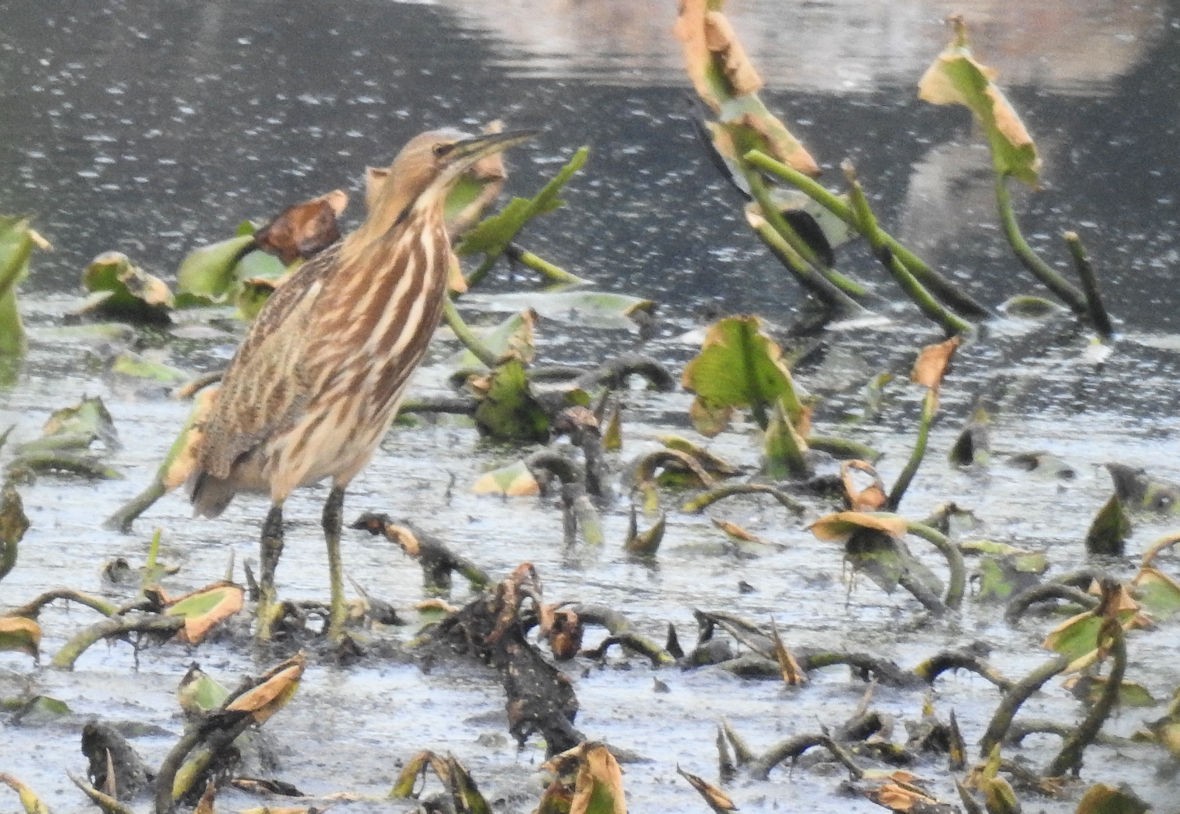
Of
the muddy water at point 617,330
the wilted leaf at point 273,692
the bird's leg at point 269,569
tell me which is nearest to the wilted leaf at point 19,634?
the muddy water at point 617,330

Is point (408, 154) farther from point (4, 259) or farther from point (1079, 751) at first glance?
point (1079, 751)

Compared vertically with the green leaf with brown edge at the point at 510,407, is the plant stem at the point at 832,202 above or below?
above

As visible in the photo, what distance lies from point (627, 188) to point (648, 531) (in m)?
4.52

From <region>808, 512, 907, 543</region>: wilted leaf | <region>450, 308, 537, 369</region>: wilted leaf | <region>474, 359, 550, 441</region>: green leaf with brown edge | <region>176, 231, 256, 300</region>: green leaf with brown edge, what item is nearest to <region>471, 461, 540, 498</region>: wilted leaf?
<region>474, 359, 550, 441</region>: green leaf with brown edge

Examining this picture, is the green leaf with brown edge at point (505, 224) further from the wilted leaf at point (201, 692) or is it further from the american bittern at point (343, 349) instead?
the wilted leaf at point (201, 692)

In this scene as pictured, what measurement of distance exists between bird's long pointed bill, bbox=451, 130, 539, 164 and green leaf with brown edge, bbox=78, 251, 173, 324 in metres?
2.56

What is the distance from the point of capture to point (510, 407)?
6.10 metres

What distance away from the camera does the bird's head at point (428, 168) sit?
4809 millimetres

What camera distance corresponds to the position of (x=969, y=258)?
866 cm

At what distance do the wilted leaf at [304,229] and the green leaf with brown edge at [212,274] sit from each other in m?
0.36

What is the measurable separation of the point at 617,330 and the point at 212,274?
1283mm

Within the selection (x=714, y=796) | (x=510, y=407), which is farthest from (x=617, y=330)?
(x=714, y=796)

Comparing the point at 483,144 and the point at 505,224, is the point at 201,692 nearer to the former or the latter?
the point at 483,144

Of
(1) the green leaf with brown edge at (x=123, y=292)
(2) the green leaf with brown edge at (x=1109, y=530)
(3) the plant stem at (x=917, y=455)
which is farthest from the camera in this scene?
(1) the green leaf with brown edge at (x=123, y=292)
